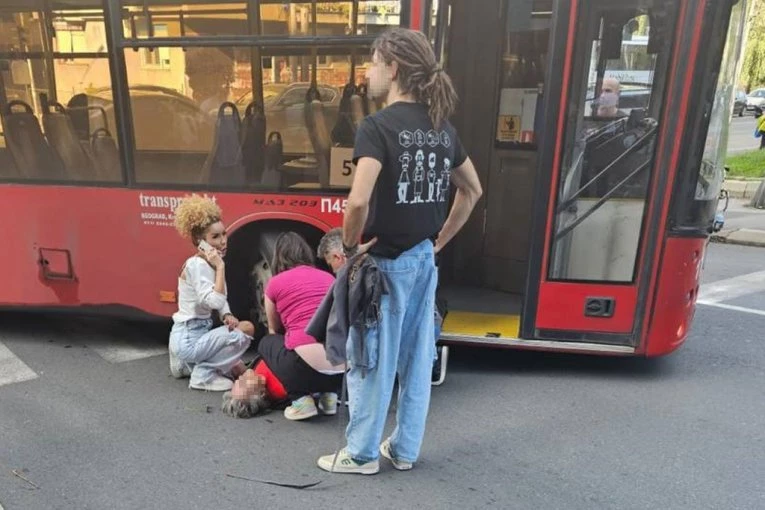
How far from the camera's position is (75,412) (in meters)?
3.61

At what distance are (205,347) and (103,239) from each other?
121 centimetres

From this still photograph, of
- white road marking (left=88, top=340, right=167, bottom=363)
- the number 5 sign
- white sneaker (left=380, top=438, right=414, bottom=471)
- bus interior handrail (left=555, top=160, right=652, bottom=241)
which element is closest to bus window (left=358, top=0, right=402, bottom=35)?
the number 5 sign

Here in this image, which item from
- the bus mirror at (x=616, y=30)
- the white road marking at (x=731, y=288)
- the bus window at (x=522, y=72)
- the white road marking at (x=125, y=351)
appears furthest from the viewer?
the white road marking at (x=731, y=288)

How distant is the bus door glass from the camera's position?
364 cm

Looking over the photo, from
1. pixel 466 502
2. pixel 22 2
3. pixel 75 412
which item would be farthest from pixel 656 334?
pixel 22 2

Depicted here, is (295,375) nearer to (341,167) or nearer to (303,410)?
(303,410)

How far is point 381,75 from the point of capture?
265 centimetres

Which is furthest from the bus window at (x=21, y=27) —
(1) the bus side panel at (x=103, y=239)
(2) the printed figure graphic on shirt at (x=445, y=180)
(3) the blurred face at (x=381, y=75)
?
(2) the printed figure graphic on shirt at (x=445, y=180)

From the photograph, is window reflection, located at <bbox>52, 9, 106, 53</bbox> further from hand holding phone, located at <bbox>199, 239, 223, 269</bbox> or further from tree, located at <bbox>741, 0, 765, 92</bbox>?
tree, located at <bbox>741, 0, 765, 92</bbox>

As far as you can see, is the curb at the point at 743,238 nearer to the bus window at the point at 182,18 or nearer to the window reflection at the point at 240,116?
the window reflection at the point at 240,116

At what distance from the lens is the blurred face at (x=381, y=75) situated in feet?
8.59

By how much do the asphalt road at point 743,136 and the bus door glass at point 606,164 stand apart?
42.8 feet

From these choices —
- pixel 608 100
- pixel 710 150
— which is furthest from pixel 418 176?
pixel 710 150

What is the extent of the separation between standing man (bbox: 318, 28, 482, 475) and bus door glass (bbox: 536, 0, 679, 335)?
112cm
